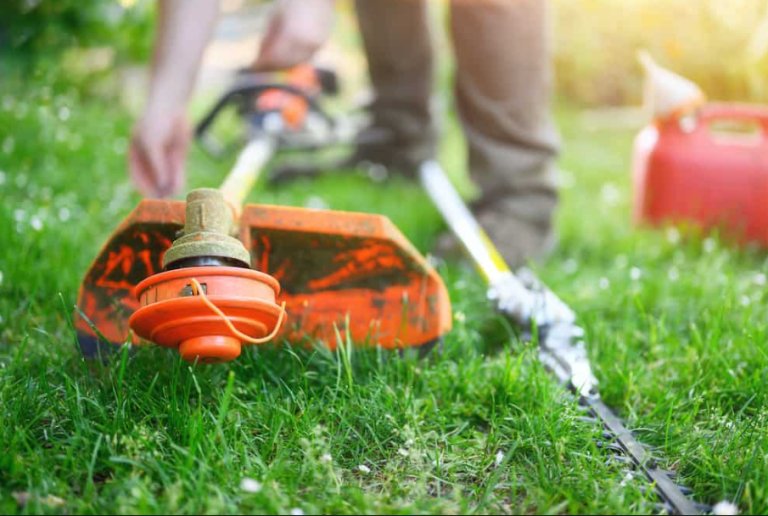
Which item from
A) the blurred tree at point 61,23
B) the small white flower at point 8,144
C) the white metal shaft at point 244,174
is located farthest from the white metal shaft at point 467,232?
the blurred tree at point 61,23

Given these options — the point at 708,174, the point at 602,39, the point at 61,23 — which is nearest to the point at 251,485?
the point at 708,174

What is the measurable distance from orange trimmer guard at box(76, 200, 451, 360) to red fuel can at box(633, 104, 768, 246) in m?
1.32

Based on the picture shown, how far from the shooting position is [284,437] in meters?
1.12

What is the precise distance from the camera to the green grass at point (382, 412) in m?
0.97

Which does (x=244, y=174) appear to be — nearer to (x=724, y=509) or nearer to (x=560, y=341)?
(x=560, y=341)

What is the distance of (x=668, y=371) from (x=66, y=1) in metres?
2.94

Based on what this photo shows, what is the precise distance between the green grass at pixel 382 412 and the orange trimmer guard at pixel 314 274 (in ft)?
0.19

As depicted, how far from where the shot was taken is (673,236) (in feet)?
7.25

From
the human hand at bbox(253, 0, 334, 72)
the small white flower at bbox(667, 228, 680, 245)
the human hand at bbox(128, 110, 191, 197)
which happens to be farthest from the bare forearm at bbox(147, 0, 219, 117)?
the small white flower at bbox(667, 228, 680, 245)

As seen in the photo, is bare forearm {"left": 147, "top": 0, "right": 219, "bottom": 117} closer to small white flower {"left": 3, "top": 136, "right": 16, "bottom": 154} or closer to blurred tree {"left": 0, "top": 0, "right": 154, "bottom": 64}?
small white flower {"left": 3, "top": 136, "right": 16, "bottom": 154}

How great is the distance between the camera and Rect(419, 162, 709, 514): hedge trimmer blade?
104cm

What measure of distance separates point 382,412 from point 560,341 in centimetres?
46

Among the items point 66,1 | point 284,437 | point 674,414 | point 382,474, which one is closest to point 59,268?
point 284,437

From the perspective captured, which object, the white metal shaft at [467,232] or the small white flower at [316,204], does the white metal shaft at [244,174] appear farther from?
the white metal shaft at [467,232]
